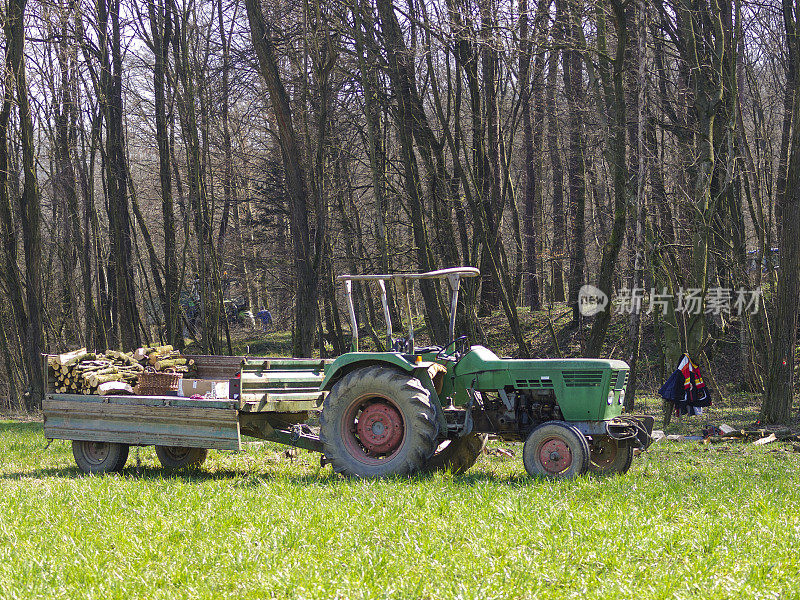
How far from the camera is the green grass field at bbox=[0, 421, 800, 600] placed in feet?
15.3

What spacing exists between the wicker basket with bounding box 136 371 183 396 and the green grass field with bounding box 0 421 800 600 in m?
1.61

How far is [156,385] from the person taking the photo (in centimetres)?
973

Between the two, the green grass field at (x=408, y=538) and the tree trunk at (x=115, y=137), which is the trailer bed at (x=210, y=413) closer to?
the green grass field at (x=408, y=538)

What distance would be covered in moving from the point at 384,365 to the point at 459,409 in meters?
0.88

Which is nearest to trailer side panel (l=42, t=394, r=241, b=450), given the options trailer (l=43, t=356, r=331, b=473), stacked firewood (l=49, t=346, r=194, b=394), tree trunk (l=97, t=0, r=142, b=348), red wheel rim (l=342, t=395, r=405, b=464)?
trailer (l=43, t=356, r=331, b=473)

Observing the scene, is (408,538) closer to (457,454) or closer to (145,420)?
(457,454)

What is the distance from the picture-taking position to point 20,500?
7.37 m

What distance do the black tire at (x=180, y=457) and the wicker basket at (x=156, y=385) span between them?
678mm

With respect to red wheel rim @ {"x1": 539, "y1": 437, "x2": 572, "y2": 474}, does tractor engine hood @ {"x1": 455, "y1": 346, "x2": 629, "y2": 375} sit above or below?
above

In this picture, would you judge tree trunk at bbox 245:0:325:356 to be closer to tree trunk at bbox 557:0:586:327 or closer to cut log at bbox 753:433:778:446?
tree trunk at bbox 557:0:586:327

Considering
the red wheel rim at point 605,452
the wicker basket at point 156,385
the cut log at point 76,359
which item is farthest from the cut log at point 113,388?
the red wheel rim at point 605,452

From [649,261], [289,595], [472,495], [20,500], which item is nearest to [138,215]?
[649,261]

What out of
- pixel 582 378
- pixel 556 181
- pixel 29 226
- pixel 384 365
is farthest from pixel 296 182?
pixel 556 181

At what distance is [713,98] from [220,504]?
11494 mm
